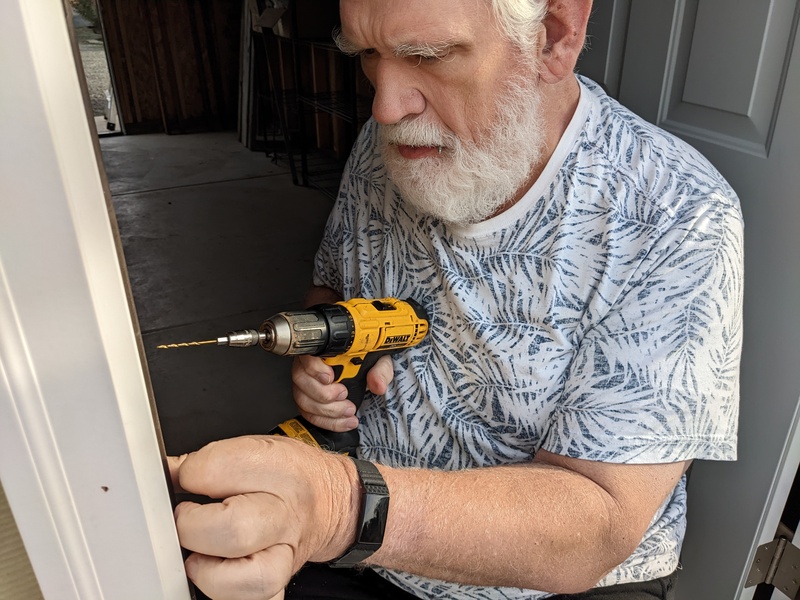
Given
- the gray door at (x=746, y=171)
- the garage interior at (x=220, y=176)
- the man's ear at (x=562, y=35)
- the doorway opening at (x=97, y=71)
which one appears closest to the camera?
the man's ear at (x=562, y=35)

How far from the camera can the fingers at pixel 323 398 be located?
45.6 inches

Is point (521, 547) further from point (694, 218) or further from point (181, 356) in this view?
point (181, 356)

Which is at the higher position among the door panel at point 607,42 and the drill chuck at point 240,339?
the door panel at point 607,42

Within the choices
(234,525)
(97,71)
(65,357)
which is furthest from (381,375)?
(97,71)

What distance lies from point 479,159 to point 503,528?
1.82 ft

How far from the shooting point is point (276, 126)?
6.45 m

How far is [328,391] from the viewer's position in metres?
1.16

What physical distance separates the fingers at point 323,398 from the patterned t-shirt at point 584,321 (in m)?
0.05

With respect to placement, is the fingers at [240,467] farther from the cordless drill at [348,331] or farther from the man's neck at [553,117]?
the man's neck at [553,117]

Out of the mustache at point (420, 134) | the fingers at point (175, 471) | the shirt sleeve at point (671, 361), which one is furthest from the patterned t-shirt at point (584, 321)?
the fingers at point (175, 471)

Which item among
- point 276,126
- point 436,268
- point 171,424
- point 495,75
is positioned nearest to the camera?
point 495,75

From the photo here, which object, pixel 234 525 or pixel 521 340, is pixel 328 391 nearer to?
pixel 521 340

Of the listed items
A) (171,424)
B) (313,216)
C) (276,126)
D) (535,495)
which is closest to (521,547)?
(535,495)

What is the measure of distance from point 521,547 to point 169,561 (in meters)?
0.48
